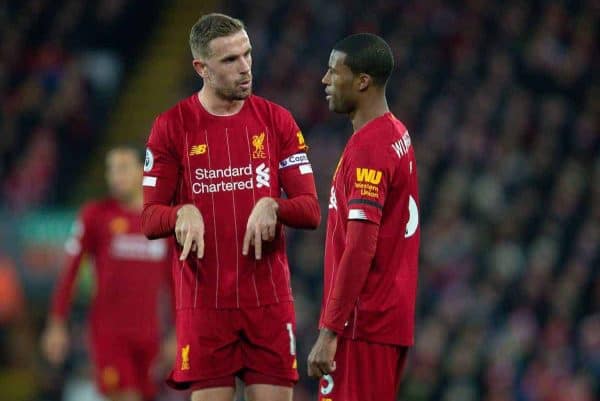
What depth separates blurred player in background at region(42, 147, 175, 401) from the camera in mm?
9000

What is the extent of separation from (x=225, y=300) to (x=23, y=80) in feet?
35.7

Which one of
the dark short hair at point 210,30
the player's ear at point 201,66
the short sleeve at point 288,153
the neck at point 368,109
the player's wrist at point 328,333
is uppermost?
the dark short hair at point 210,30

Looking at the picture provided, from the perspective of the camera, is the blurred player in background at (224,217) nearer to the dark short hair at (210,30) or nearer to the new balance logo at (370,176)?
the dark short hair at (210,30)

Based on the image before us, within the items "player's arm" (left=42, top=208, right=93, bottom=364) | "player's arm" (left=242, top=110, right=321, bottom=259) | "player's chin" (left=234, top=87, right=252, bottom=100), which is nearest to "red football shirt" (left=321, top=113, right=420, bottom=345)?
"player's arm" (left=242, top=110, right=321, bottom=259)

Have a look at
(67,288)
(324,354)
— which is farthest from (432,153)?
(324,354)

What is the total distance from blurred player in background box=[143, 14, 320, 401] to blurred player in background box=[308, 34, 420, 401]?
0.92 feet

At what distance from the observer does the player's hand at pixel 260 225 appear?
17.6ft

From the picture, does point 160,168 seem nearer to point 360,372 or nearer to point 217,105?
A: point 217,105

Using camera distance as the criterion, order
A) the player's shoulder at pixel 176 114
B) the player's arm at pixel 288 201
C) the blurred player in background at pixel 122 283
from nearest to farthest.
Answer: the player's arm at pixel 288 201
the player's shoulder at pixel 176 114
the blurred player in background at pixel 122 283

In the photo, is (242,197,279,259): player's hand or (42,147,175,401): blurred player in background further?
(42,147,175,401): blurred player in background

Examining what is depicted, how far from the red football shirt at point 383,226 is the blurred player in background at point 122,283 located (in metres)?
3.71

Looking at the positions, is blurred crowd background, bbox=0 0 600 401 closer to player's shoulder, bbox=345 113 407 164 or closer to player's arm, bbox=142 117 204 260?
player's arm, bbox=142 117 204 260

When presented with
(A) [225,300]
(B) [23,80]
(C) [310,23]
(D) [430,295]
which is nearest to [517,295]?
(D) [430,295]

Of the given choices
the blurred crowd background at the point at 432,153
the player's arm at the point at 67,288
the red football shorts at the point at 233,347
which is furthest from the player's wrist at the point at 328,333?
the blurred crowd background at the point at 432,153
